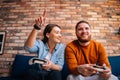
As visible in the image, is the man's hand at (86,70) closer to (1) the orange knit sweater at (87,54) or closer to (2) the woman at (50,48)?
(1) the orange knit sweater at (87,54)

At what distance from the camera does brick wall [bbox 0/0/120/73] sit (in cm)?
306

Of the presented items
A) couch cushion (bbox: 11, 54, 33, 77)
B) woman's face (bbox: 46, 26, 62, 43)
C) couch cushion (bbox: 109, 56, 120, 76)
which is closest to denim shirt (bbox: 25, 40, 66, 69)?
woman's face (bbox: 46, 26, 62, 43)

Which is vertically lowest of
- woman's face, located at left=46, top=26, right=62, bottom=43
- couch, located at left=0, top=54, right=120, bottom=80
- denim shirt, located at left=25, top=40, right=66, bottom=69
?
couch, located at left=0, top=54, right=120, bottom=80

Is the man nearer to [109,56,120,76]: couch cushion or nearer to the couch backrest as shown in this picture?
[109,56,120,76]: couch cushion

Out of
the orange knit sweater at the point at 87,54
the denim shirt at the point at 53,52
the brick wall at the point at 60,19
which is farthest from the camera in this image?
the brick wall at the point at 60,19

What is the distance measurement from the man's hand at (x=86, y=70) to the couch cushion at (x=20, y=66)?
100cm

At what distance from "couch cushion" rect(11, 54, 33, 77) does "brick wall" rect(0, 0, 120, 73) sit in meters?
0.28

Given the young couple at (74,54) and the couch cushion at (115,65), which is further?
the couch cushion at (115,65)

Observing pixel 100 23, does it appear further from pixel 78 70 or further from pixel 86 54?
pixel 78 70

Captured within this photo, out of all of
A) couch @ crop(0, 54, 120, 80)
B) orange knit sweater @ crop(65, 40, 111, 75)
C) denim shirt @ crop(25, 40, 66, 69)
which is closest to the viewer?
orange knit sweater @ crop(65, 40, 111, 75)

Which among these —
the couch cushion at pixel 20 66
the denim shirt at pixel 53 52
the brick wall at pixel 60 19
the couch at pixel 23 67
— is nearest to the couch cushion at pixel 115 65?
the couch at pixel 23 67

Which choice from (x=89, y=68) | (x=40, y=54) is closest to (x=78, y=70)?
(x=89, y=68)

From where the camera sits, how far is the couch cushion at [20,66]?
2.64 metres

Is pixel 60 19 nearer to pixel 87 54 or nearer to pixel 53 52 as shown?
pixel 53 52
